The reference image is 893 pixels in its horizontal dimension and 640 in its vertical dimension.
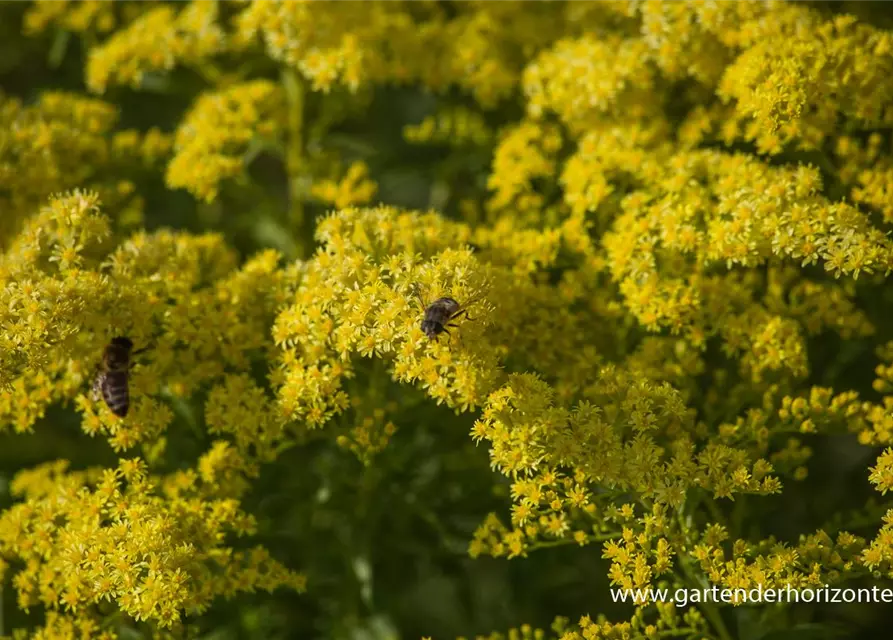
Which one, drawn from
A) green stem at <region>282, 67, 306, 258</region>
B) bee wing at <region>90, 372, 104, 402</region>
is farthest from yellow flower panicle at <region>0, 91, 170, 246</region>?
bee wing at <region>90, 372, 104, 402</region>

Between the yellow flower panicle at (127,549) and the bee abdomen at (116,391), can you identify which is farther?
the bee abdomen at (116,391)

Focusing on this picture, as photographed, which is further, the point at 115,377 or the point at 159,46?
the point at 159,46

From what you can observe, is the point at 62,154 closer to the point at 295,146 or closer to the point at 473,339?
the point at 295,146

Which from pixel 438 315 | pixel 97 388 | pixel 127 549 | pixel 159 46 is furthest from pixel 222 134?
pixel 127 549

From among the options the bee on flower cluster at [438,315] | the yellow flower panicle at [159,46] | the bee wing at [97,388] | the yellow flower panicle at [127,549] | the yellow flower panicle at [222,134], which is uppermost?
the yellow flower panicle at [159,46]

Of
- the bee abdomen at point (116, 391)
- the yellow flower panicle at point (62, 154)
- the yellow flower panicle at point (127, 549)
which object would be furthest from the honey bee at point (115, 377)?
the yellow flower panicle at point (62, 154)

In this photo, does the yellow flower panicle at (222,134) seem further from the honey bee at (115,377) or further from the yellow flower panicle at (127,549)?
the yellow flower panicle at (127,549)
